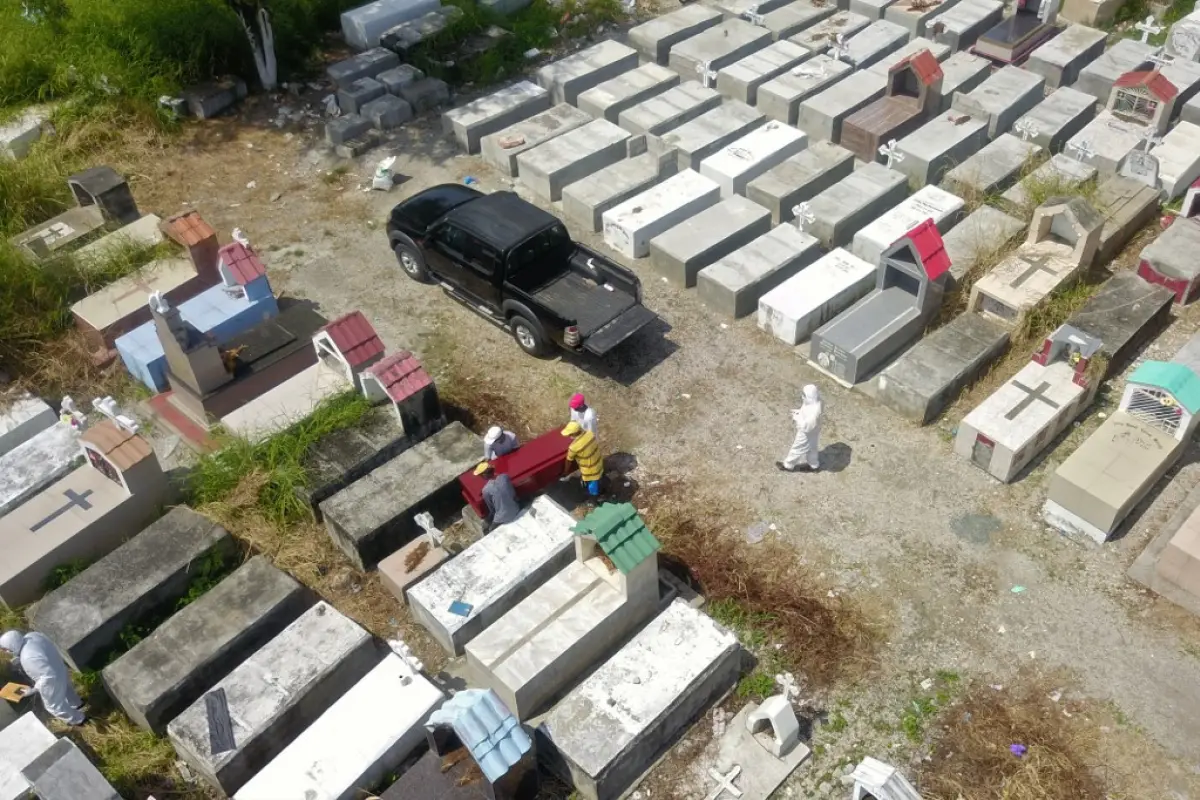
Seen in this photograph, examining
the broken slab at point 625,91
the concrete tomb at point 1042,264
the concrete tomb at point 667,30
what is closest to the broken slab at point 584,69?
the broken slab at point 625,91

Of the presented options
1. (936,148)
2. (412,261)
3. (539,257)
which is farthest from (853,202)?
(412,261)

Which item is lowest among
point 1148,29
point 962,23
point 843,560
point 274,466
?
point 843,560

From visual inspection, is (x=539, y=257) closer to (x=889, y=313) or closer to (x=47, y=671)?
(x=889, y=313)

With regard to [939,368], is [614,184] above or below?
above

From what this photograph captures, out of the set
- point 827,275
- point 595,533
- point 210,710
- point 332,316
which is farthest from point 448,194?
point 210,710

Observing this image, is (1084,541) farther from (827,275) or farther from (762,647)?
(827,275)

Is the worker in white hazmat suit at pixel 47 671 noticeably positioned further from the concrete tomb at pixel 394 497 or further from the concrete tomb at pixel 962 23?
the concrete tomb at pixel 962 23
